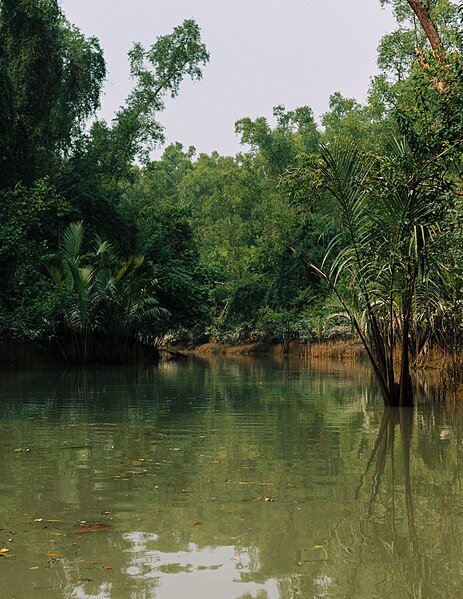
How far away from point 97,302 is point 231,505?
64.4ft

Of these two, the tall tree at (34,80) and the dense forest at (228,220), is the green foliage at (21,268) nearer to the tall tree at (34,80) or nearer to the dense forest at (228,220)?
the dense forest at (228,220)

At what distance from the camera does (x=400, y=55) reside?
134ft

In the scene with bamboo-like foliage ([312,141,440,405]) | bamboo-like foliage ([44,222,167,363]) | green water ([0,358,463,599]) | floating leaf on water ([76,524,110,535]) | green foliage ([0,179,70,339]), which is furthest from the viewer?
Answer: bamboo-like foliage ([44,222,167,363])

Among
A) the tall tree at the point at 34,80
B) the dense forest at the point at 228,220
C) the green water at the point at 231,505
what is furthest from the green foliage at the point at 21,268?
the green water at the point at 231,505

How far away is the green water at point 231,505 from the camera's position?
12.3 ft

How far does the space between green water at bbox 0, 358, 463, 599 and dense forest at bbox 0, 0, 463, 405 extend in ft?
7.13

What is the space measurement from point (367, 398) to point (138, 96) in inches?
1111

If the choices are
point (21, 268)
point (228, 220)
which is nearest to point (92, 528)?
point (21, 268)

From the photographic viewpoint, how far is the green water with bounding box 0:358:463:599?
3738 mm

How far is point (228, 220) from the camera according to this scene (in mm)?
56875

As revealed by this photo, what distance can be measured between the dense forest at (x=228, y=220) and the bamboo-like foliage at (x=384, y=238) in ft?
0.08

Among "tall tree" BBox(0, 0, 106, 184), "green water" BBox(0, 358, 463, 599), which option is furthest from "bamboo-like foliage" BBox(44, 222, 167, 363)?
"green water" BBox(0, 358, 463, 599)

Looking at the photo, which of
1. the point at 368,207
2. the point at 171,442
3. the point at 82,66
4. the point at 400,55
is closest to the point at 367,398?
the point at 368,207

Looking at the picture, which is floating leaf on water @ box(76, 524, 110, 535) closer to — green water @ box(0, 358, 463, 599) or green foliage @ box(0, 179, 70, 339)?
green water @ box(0, 358, 463, 599)
